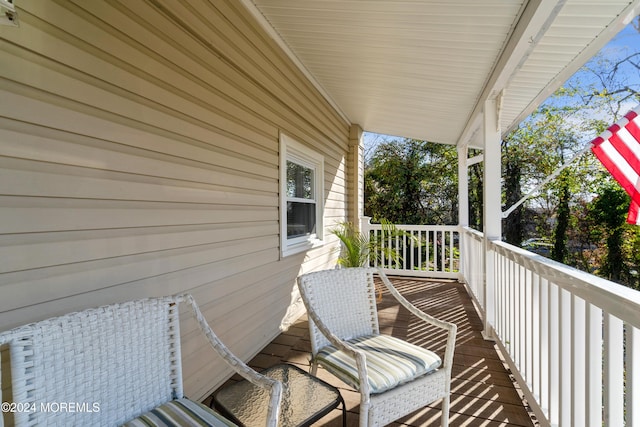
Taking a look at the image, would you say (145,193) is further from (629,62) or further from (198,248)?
(629,62)

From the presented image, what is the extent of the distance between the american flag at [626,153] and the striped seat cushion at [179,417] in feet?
9.75

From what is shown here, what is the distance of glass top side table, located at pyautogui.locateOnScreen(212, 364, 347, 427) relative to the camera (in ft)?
4.68

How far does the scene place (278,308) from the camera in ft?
10.9

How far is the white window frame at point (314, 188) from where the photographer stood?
336 centimetres

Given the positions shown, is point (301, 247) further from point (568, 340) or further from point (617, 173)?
point (617, 173)

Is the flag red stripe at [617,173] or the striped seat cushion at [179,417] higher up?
the flag red stripe at [617,173]

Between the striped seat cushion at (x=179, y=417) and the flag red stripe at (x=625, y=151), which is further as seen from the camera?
the flag red stripe at (x=625, y=151)

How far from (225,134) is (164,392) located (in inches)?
66.1

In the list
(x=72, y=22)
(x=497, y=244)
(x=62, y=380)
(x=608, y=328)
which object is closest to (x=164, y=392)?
(x=62, y=380)

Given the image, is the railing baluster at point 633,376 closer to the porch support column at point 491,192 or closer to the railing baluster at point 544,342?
the railing baluster at point 544,342

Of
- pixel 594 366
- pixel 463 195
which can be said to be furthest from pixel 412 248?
pixel 594 366

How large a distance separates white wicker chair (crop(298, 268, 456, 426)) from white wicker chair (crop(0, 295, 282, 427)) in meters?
0.54

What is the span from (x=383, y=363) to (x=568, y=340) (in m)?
0.91

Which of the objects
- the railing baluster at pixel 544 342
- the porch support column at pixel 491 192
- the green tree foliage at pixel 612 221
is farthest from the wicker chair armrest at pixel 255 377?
the green tree foliage at pixel 612 221
